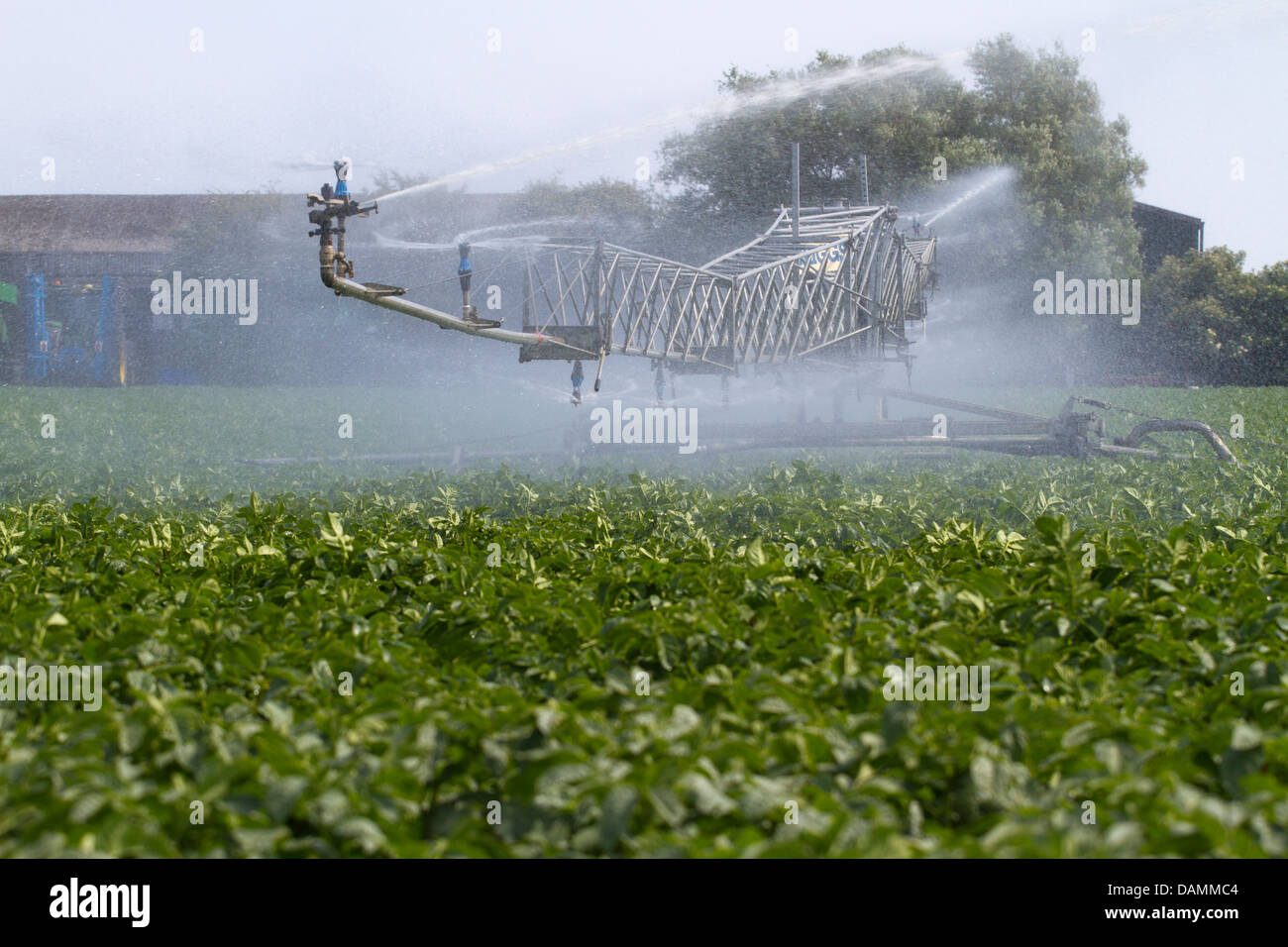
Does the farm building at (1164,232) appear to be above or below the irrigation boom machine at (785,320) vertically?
above

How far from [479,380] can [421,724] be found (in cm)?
4433

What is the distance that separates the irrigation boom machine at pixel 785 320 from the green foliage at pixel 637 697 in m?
5.99

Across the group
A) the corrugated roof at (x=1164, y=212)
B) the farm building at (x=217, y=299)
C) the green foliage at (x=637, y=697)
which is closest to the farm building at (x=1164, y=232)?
the corrugated roof at (x=1164, y=212)

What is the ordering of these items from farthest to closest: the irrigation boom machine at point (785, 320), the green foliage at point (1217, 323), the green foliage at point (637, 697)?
the green foliage at point (1217, 323) → the irrigation boom machine at point (785, 320) → the green foliage at point (637, 697)

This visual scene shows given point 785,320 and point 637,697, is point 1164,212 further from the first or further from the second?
point 637,697

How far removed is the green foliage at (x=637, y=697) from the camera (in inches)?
98.6

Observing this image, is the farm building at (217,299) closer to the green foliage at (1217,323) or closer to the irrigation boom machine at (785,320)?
the irrigation boom machine at (785,320)

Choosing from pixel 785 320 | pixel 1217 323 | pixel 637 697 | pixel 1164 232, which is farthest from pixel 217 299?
pixel 637 697

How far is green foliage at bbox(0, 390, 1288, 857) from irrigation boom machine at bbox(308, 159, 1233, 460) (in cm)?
599

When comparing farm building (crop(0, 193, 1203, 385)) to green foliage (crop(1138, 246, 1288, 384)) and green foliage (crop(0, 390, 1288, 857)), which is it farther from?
green foliage (crop(0, 390, 1288, 857))

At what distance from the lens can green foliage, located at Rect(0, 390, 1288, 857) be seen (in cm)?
250

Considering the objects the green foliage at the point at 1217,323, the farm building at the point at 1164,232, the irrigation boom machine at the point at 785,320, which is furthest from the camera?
the farm building at the point at 1164,232

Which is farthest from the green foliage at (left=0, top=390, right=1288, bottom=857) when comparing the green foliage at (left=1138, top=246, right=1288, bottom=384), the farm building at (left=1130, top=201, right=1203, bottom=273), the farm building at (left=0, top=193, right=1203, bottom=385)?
the farm building at (left=1130, top=201, right=1203, bottom=273)

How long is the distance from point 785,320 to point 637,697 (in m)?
17.2
